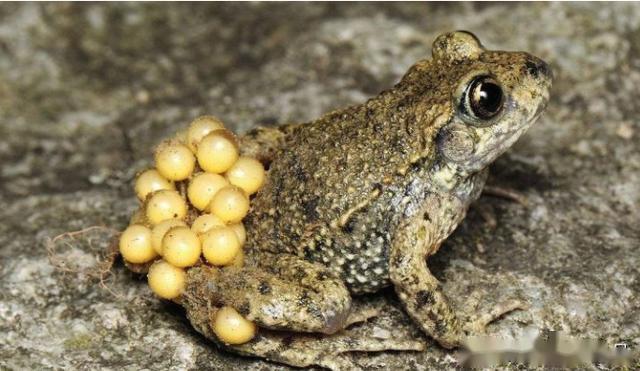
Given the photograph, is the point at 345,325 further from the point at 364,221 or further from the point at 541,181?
the point at 541,181

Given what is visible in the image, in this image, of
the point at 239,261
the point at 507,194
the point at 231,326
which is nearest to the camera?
the point at 231,326

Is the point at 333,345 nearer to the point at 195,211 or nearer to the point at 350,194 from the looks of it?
the point at 350,194

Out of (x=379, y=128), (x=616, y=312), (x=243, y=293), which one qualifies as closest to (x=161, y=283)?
(x=243, y=293)

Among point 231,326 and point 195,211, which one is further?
point 195,211

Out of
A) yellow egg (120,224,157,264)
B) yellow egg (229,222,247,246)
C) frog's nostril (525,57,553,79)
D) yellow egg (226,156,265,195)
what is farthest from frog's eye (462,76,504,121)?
yellow egg (120,224,157,264)

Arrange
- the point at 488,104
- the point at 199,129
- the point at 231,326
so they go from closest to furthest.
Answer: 1. the point at 231,326
2. the point at 488,104
3. the point at 199,129

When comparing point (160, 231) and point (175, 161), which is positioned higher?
point (175, 161)

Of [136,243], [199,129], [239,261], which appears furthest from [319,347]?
[199,129]
